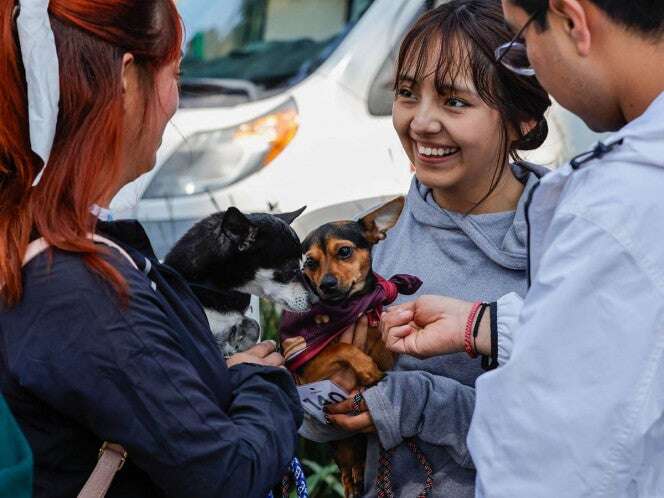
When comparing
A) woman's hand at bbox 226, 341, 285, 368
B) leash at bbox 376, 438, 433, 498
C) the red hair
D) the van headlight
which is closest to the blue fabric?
the red hair

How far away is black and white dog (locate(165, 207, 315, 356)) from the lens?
2.60 meters

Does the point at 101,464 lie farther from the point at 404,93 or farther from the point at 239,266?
the point at 404,93

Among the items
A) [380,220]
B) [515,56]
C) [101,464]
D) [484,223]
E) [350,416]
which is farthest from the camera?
[380,220]

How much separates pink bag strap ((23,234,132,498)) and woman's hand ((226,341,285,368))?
0.39 metres

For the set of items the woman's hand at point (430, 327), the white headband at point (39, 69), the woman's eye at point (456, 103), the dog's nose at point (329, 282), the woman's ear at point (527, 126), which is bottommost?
the dog's nose at point (329, 282)

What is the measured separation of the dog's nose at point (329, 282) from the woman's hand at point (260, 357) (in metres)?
0.41

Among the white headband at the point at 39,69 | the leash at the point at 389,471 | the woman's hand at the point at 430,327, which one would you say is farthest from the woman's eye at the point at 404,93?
the white headband at the point at 39,69

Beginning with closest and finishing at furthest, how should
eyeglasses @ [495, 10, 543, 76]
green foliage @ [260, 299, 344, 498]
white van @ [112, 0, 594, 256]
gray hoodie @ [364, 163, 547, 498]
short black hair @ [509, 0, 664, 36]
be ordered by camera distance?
short black hair @ [509, 0, 664, 36]
eyeglasses @ [495, 10, 543, 76]
gray hoodie @ [364, 163, 547, 498]
green foliage @ [260, 299, 344, 498]
white van @ [112, 0, 594, 256]

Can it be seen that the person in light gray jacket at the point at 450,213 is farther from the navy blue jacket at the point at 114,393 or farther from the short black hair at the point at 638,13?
the short black hair at the point at 638,13

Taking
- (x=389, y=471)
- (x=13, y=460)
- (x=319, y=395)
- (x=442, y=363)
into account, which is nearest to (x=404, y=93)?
(x=442, y=363)

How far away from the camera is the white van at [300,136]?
5570mm

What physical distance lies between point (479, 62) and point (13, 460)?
4.88 ft

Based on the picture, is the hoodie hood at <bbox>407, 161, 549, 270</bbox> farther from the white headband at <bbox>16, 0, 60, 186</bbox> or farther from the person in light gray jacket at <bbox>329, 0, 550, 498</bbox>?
the white headband at <bbox>16, 0, 60, 186</bbox>

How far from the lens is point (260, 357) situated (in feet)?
7.28
